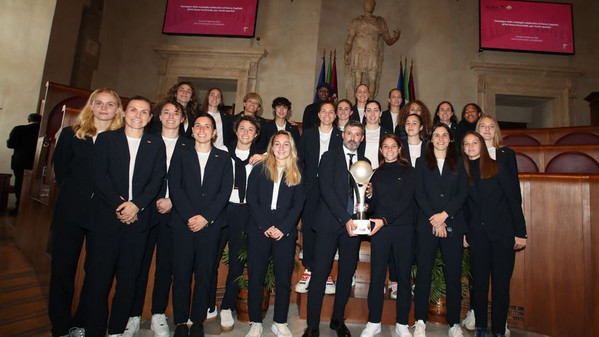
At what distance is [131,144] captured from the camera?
2008mm

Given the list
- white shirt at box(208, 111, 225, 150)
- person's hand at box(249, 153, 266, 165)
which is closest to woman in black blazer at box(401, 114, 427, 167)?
person's hand at box(249, 153, 266, 165)

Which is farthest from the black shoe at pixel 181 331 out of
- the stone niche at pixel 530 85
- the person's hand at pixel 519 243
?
the stone niche at pixel 530 85

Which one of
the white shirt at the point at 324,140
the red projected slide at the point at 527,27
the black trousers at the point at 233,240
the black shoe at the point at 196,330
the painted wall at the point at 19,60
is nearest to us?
the black shoe at the point at 196,330

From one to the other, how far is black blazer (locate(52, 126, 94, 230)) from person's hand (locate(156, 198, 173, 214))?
A: 38 centimetres

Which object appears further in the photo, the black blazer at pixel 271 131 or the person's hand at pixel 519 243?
the black blazer at pixel 271 131

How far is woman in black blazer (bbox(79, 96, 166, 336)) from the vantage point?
5.99 ft

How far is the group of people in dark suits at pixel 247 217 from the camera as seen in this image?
1907 mm

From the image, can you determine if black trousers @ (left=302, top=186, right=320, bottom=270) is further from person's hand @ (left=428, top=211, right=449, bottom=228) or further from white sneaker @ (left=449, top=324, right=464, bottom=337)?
white sneaker @ (left=449, top=324, right=464, bottom=337)

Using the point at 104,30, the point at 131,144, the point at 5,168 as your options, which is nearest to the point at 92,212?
the point at 131,144

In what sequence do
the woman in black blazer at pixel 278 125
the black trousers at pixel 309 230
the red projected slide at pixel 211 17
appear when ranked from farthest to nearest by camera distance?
the red projected slide at pixel 211 17 → the woman in black blazer at pixel 278 125 → the black trousers at pixel 309 230

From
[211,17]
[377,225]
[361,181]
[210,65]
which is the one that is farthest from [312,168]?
[211,17]

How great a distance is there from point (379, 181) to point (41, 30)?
7.15m

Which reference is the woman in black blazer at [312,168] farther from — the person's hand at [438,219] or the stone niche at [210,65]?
the stone niche at [210,65]

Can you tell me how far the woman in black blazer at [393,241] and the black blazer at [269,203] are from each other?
1.66 ft
